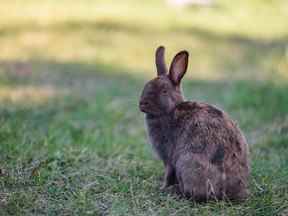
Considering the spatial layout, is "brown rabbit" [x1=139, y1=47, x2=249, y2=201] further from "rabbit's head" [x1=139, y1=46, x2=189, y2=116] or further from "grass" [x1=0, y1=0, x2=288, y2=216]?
"grass" [x1=0, y1=0, x2=288, y2=216]

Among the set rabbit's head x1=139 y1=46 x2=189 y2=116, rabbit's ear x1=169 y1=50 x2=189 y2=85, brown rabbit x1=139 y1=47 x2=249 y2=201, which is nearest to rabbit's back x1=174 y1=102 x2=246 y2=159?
brown rabbit x1=139 y1=47 x2=249 y2=201

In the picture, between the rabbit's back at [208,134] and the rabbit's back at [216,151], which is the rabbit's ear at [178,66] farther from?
the rabbit's back at [216,151]

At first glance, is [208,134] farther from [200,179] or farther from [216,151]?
[200,179]

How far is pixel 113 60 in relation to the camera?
38.7ft

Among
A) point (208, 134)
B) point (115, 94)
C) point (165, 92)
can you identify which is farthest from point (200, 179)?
point (115, 94)

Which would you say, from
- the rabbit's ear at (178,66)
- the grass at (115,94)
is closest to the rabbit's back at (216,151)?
the grass at (115,94)

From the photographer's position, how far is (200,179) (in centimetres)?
497

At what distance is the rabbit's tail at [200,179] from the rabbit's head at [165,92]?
57 cm

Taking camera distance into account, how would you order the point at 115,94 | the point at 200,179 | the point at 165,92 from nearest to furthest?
the point at 200,179, the point at 165,92, the point at 115,94

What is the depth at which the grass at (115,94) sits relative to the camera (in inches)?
203

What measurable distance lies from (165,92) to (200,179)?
0.87m

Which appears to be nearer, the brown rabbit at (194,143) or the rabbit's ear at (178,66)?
the brown rabbit at (194,143)

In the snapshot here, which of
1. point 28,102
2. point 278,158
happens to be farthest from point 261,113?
point 28,102

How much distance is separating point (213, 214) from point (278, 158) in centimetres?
203
